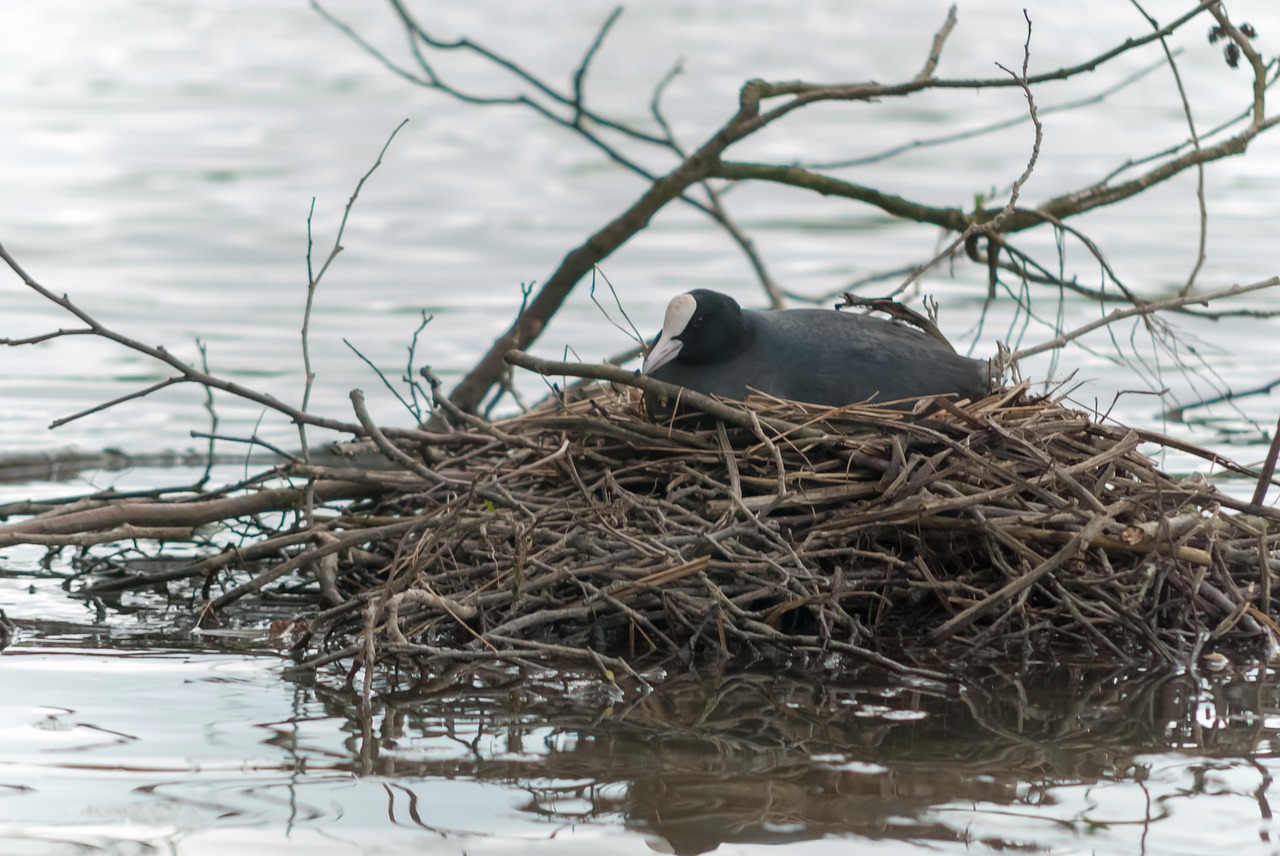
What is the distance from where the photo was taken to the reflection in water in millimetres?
3275

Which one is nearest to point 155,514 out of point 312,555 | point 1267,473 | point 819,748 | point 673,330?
point 312,555

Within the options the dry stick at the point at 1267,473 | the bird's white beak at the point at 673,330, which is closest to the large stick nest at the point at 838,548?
the dry stick at the point at 1267,473

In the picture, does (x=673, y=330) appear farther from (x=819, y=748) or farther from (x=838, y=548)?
(x=819, y=748)

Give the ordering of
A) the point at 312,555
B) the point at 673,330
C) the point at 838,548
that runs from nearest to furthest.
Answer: the point at 838,548 → the point at 312,555 → the point at 673,330

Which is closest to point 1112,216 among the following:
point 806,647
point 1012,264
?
point 1012,264

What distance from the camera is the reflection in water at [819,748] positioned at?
10.7 ft

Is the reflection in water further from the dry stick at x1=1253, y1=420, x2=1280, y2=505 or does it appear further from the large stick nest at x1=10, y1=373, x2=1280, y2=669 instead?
the dry stick at x1=1253, y1=420, x2=1280, y2=505

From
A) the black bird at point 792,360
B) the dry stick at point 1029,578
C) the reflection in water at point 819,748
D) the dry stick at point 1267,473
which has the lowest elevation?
the reflection in water at point 819,748

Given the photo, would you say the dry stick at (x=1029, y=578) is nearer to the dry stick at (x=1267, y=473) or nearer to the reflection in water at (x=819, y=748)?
the reflection in water at (x=819, y=748)

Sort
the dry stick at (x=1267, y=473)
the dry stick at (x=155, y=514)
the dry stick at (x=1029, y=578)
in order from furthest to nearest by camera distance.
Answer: the dry stick at (x=155, y=514) → the dry stick at (x=1267, y=473) → the dry stick at (x=1029, y=578)

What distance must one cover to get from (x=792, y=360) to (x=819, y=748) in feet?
5.32

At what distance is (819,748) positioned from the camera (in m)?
3.69

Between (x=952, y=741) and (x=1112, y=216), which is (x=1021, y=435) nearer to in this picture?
(x=952, y=741)

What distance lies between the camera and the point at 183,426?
26.5 feet
